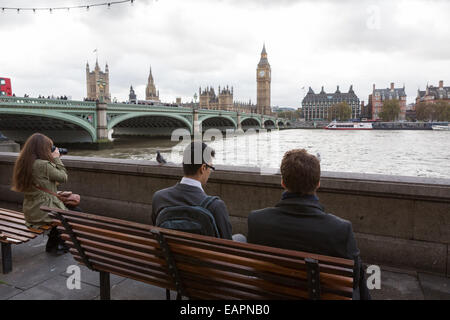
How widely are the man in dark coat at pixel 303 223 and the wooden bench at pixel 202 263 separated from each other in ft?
0.62

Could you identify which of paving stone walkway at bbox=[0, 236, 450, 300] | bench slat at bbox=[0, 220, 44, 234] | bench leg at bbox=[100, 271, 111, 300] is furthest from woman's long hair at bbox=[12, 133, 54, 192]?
bench leg at bbox=[100, 271, 111, 300]

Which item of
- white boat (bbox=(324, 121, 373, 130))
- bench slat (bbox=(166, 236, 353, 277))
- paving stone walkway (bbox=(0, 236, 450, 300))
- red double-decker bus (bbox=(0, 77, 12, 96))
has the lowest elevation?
paving stone walkway (bbox=(0, 236, 450, 300))

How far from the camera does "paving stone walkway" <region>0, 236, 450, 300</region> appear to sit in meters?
2.82

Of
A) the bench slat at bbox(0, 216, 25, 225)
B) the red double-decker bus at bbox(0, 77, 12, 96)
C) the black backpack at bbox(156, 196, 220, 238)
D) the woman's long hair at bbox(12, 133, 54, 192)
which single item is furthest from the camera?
the red double-decker bus at bbox(0, 77, 12, 96)

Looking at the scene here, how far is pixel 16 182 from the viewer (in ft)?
11.0

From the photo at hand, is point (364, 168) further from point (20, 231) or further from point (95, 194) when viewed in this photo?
point (20, 231)

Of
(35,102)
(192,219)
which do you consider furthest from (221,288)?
(35,102)

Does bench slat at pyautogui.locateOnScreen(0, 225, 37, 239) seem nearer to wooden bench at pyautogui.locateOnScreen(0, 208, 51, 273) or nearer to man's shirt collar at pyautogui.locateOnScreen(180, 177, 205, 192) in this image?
wooden bench at pyautogui.locateOnScreen(0, 208, 51, 273)

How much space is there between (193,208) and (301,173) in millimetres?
622

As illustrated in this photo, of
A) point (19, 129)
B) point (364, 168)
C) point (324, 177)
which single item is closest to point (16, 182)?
point (324, 177)

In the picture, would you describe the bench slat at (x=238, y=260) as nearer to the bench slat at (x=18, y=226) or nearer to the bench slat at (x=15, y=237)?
the bench slat at (x=15, y=237)

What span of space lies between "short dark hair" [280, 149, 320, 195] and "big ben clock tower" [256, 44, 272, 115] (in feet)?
425

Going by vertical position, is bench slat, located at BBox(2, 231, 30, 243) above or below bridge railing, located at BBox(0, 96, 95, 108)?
below

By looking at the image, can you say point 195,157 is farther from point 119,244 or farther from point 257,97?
point 257,97
